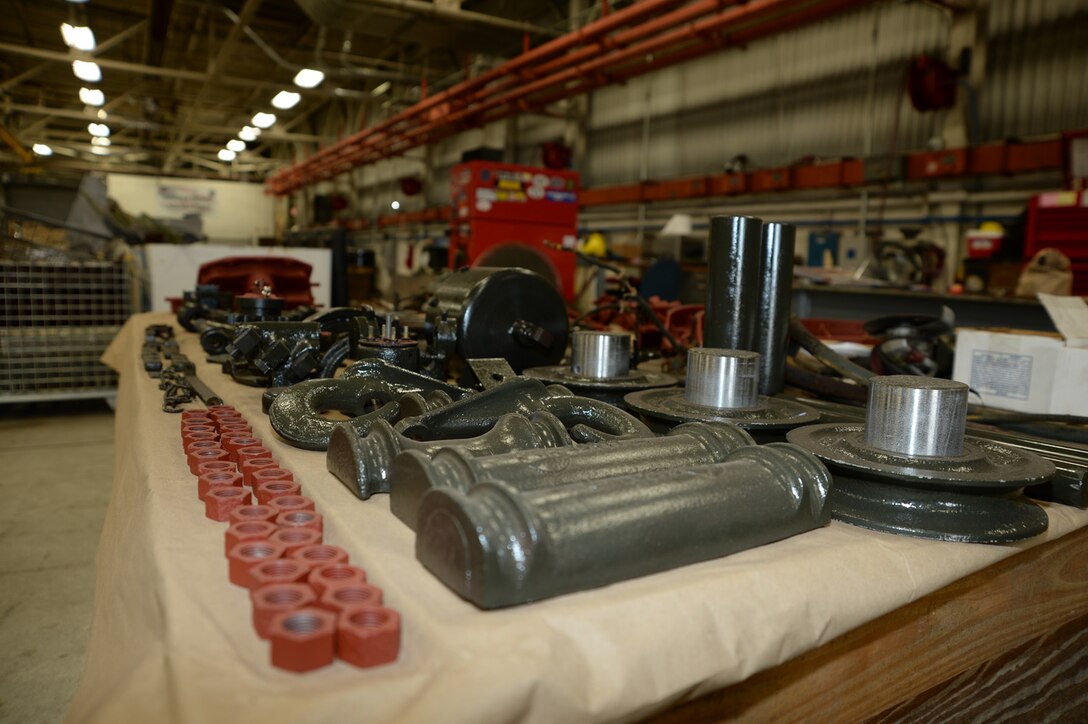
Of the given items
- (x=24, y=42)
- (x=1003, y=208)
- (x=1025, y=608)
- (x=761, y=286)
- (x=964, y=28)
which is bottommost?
(x=1025, y=608)

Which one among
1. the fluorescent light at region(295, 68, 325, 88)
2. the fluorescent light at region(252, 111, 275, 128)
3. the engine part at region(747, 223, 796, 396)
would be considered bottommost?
the engine part at region(747, 223, 796, 396)

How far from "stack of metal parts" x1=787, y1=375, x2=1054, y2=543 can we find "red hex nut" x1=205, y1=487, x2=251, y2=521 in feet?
2.23

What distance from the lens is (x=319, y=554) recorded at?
0.66 metres

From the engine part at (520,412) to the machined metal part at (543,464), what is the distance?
0.16 metres

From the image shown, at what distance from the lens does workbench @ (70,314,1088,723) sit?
1.67 feet

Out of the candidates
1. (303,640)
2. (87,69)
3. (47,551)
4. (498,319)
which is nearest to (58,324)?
(47,551)

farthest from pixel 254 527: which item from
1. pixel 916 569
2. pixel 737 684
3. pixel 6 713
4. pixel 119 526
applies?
pixel 6 713

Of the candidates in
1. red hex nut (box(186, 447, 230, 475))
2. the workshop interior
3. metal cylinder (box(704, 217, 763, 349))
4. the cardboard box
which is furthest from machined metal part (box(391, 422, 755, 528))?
the cardboard box

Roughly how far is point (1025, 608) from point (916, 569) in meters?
0.34

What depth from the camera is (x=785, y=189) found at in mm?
5312

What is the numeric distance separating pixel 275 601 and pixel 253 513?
0.73 ft

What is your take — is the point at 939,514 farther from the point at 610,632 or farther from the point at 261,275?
the point at 261,275

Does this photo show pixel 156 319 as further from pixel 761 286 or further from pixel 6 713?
pixel 761 286

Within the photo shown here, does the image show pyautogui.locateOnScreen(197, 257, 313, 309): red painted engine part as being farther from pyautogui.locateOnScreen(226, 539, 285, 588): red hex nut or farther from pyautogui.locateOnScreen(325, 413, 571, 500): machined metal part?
pyautogui.locateOnScreen(226, 539, 285, 588): red hex nut
